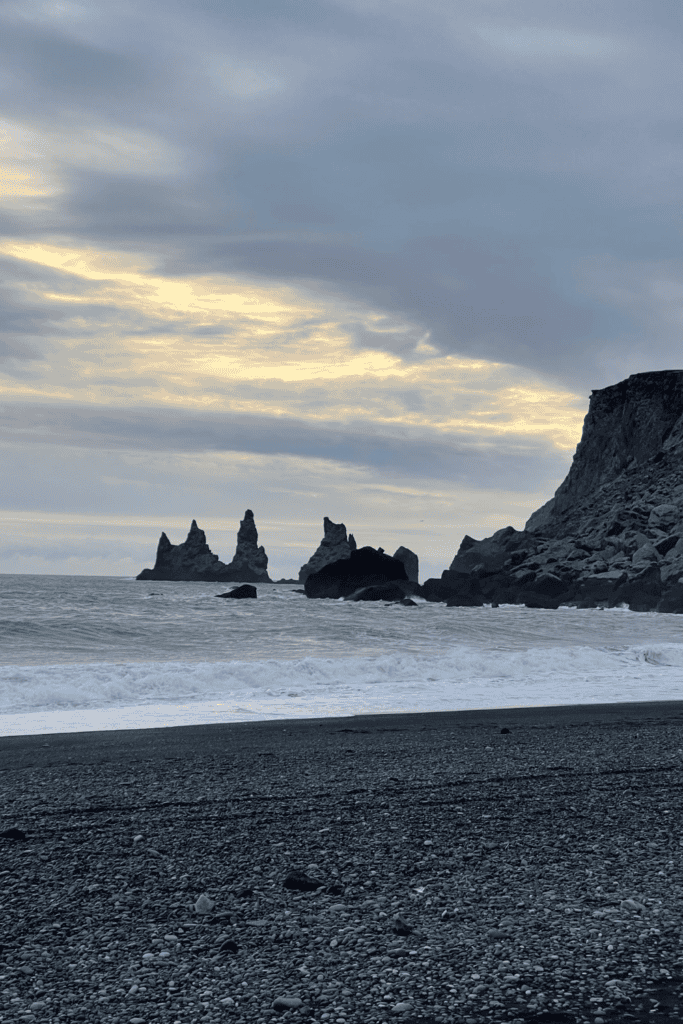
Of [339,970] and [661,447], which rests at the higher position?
[661,447]

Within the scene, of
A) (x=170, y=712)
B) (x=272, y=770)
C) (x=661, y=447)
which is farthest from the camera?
(x=661, y=447)

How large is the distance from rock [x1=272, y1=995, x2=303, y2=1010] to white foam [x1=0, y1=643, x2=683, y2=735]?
992 cm

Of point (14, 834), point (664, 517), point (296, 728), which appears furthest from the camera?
point (664, 517)

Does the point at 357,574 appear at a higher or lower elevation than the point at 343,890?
higher

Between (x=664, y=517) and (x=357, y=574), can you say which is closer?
(x=357, y=574)

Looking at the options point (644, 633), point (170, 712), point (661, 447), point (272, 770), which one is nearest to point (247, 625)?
point (644, 633)

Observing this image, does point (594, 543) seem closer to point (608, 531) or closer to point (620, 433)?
point (608, 531)

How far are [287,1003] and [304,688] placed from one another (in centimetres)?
1545

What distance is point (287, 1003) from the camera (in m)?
3.39

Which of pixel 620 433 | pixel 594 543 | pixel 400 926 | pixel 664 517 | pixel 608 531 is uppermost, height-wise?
pixel 620 433

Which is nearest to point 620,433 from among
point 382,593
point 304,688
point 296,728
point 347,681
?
point 382,593

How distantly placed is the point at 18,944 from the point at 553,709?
500 inches

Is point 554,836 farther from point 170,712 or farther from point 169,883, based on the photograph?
point 170,712

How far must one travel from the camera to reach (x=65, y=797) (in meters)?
7.46
